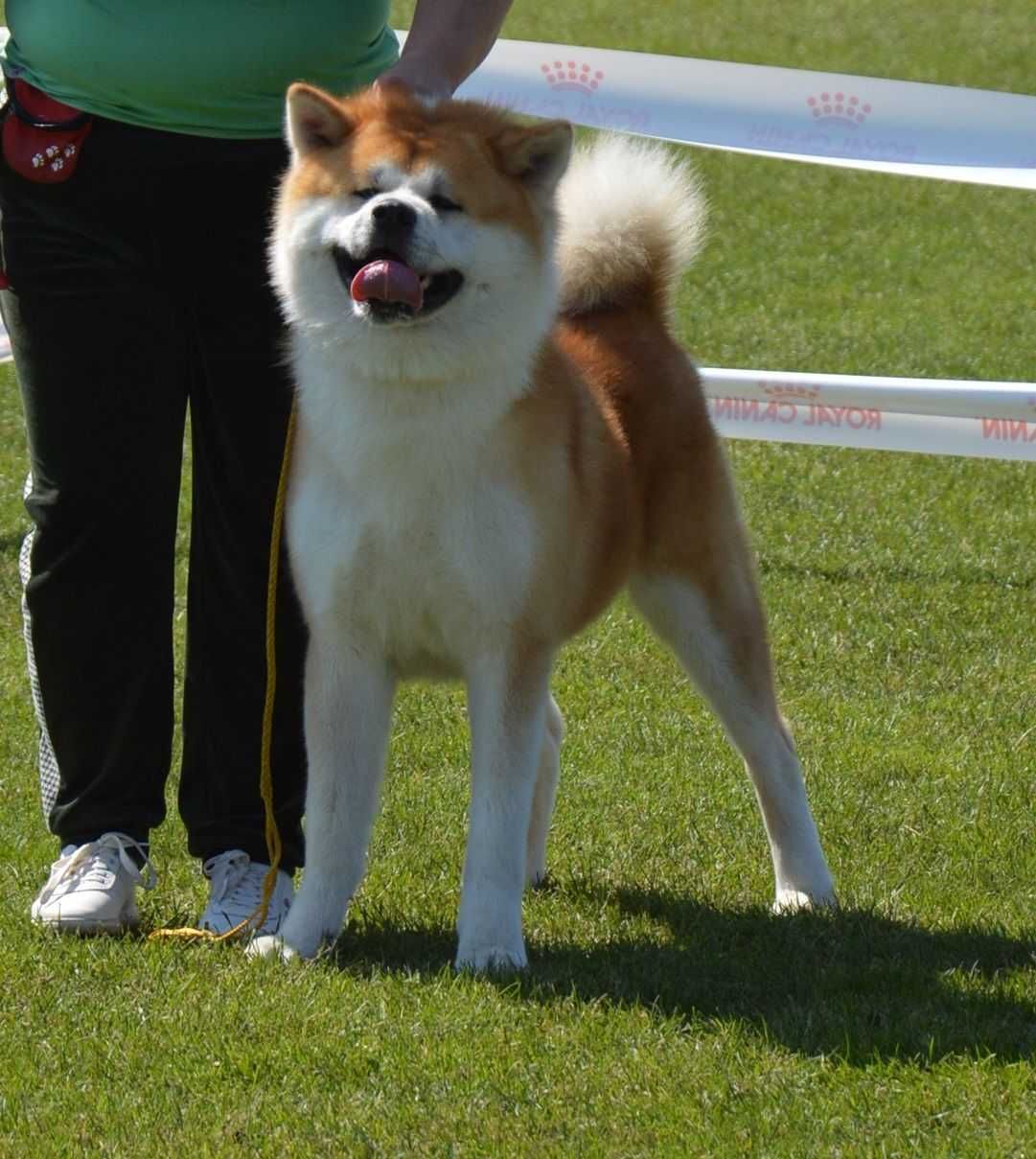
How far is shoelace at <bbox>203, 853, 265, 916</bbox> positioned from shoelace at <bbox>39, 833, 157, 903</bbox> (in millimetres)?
142

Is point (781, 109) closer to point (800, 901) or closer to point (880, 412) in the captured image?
point (880, 412)

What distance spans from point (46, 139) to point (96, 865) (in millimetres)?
1323

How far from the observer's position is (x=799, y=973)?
11.4 ft

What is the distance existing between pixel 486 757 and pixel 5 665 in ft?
7.95

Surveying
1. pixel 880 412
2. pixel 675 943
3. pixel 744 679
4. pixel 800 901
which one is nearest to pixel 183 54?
pixel 744 679

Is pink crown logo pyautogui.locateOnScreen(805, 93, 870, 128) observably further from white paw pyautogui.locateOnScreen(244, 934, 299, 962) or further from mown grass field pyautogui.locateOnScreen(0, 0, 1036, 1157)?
white paw pyautogui.locateOnScreen(244, 934, 299, 962)

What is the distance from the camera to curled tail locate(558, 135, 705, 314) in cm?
400

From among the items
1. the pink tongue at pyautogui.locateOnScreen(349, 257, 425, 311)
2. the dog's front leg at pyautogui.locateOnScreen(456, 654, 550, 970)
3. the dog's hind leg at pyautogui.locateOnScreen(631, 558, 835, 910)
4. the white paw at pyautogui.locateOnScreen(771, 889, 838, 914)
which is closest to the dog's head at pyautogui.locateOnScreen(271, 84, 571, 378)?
the pink tongue at pyautogui.locateOnScreen(349, 257, 425, 311)

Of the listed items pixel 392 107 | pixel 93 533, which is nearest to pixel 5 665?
pixel 93 533

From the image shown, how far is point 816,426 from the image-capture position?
666 centimetres

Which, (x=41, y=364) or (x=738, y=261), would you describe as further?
(x=738, y=261)

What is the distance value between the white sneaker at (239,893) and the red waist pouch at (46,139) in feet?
4.31

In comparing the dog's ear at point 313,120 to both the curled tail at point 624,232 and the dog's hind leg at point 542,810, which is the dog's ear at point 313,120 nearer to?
the curled tail at point 624,232

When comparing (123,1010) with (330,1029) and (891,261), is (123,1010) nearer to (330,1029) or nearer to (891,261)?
(330,1029)
